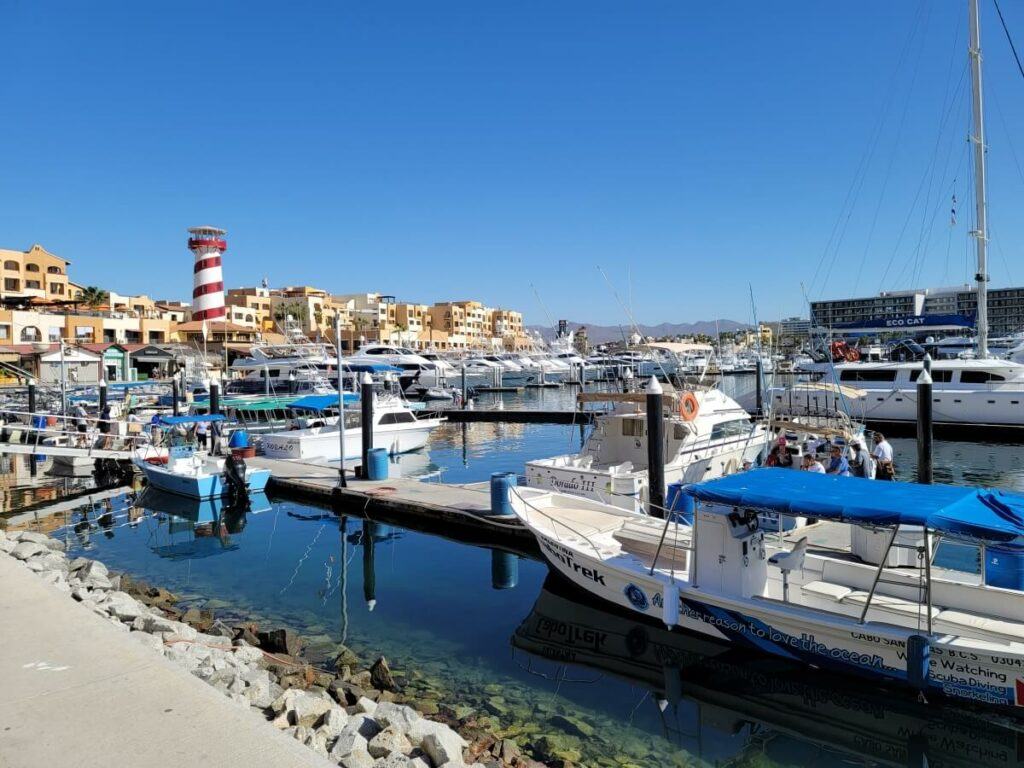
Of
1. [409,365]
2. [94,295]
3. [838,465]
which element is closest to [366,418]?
[838,465]

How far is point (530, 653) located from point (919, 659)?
5081mm

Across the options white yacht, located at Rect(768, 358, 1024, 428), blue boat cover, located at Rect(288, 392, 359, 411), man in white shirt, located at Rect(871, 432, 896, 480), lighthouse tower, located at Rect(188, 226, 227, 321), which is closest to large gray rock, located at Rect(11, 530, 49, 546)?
blue boat cover, located at Rect(288, 392, 359, 411)

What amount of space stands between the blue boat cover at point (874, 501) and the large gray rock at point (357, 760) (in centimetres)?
525

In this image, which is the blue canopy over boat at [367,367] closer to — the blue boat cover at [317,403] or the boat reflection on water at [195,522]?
the blue boat cover at [317,403]

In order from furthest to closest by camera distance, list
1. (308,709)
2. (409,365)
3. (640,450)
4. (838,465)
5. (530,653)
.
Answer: (409,365) < (640,450) < (838,465) < (530,653) < (308,709)

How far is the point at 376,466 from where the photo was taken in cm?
2073

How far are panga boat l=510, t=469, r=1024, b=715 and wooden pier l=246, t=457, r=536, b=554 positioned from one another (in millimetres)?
4103

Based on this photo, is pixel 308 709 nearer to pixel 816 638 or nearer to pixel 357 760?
pixel 357 760

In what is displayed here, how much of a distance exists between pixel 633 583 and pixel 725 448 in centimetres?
899

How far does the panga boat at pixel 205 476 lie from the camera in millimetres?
20734

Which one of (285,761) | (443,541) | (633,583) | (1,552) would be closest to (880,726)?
(633,583)

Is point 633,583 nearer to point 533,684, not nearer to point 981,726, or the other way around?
point 533,684

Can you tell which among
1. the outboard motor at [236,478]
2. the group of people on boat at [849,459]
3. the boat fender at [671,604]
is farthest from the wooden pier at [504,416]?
the boat fender at [671,604]

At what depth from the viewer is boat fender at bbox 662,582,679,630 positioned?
32.2 feet
